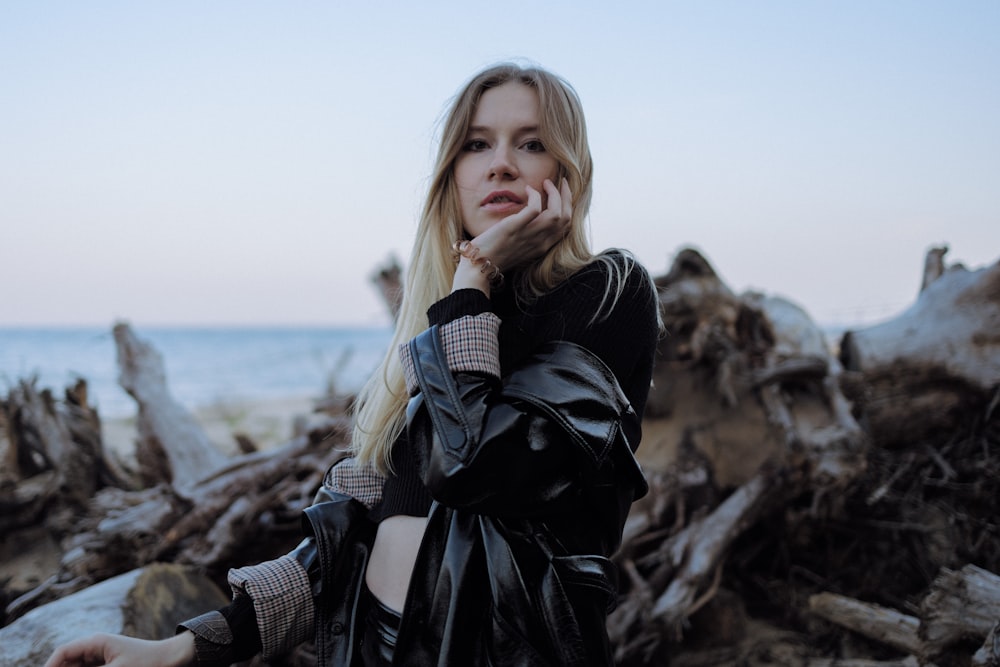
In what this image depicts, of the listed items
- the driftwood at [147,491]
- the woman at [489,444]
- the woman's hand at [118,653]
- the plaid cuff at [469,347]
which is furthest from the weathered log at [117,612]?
the plaid cuff at [469,347]

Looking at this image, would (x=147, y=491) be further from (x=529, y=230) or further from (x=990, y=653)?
Answer: (x=990, y=653)

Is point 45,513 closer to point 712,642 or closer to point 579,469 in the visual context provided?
point 712,642

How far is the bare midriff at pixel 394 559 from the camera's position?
192 centimetres

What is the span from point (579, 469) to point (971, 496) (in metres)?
3.59

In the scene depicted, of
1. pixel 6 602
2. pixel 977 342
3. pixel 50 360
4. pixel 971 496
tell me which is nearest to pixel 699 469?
pixel 971 496

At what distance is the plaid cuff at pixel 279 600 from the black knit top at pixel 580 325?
0.32 metres

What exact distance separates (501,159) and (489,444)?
2.90 feet

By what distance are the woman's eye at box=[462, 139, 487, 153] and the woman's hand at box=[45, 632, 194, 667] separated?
1.54m

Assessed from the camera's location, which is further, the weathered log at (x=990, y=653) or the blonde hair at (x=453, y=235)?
the weathered log at (x=990, y=653)

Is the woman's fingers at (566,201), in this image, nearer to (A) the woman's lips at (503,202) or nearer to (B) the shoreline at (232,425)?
(A) the woman's lips at (503,202)

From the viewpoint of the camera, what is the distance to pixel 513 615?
5.37 feet

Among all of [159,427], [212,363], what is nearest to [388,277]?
[159,427]

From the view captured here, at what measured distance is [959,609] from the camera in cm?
277

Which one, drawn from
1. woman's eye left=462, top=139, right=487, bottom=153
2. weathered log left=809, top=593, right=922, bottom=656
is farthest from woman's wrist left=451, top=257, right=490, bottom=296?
weathered log left=809, top=593, right=922, bottom=656
